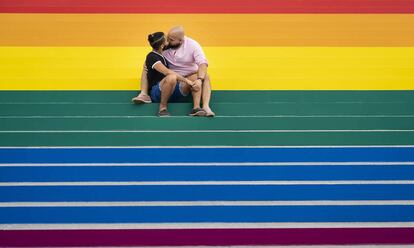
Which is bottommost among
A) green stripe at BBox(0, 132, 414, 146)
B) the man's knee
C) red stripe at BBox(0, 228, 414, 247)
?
red stripe at BBox(0, 228, 414, 247)

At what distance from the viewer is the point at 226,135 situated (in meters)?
3.15

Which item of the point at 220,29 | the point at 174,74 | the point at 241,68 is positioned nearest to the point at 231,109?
the point at 174,74

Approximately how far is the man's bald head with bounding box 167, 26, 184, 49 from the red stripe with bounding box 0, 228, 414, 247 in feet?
6.03

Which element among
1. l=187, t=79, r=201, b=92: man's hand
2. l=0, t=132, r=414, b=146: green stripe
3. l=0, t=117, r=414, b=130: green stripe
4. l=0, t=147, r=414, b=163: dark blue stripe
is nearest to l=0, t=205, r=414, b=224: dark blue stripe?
l=0, t=147, r=414, b=163: dark blue stripe

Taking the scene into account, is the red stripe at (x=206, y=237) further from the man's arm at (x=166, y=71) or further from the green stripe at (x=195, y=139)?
the man's arm at (x=166, y=71)

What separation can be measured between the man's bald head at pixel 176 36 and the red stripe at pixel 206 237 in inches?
72.4

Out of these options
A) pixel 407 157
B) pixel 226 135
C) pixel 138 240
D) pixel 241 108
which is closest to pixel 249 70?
pixel 241 108

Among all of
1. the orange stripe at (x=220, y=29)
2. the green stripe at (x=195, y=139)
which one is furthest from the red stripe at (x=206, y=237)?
the orange stripe at (x=220, y=29)

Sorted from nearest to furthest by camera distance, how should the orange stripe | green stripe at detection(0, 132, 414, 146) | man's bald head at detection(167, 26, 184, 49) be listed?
1. green stripe at detection(0, 132, 414, 146)
2. man's bald head at detection(167, 26, 184, 49)
3. the orange stripe

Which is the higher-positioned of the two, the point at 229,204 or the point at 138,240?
the point at 229,204

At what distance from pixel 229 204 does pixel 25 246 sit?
934mm

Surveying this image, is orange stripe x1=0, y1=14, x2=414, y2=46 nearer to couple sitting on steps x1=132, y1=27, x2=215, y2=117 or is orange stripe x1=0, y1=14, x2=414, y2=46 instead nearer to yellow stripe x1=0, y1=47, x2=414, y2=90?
yellow stripe x1=0, y1=47, x2=414, y2=90

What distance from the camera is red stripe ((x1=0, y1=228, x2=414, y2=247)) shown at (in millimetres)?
2121
